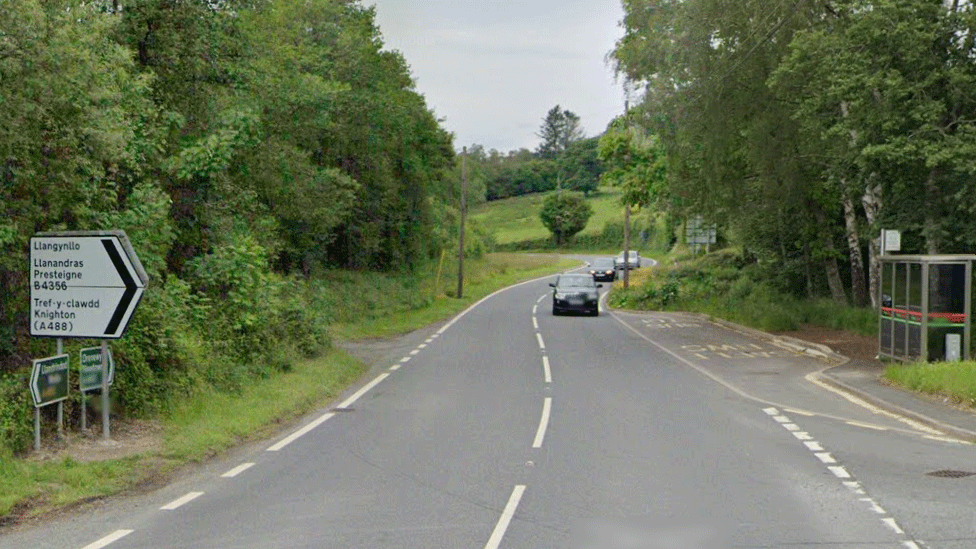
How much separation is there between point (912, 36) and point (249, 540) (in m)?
17.0

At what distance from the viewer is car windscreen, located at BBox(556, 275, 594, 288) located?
41.3m

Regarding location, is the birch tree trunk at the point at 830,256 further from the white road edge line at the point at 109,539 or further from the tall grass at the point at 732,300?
the white road edge line at the point at 109,539

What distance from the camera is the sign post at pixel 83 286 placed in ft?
35.3

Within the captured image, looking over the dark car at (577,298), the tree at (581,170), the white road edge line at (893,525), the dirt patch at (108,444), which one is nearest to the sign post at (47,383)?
the dirt patch at (108,444)

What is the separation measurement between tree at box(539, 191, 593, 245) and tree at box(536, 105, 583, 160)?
69.9m

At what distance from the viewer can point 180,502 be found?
873cm

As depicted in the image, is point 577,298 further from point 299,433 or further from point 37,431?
point 37,431

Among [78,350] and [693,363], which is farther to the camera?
[693,363]

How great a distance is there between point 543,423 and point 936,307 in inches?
364

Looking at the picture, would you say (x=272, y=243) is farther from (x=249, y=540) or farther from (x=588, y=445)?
(x=249, y=540)

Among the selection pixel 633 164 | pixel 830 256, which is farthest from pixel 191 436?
pixel 633 164

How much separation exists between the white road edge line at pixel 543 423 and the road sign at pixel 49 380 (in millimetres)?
5313

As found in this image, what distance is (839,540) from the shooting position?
744 cm

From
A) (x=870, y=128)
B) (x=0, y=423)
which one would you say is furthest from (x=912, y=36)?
(x=0, y=423)
